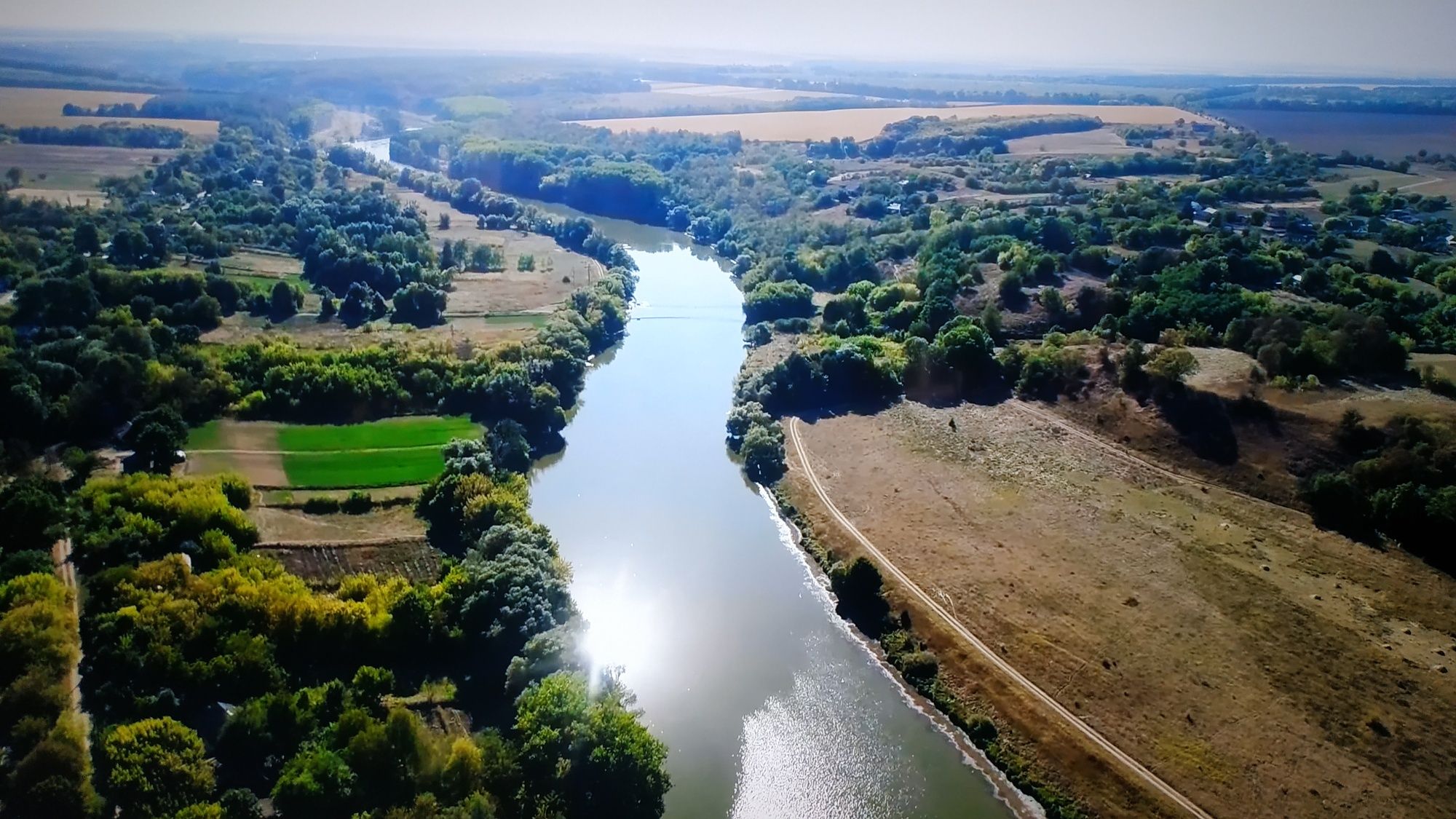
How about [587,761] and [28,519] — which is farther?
[28,519]

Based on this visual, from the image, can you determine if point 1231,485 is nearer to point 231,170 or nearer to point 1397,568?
point 1397,568

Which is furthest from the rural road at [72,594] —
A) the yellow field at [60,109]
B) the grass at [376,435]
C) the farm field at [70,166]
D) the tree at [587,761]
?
the yellow field at [60,109]

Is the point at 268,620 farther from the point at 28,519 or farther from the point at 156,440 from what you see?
the point at 156,440

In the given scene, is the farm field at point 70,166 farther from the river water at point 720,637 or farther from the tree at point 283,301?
the river water at point 720,637

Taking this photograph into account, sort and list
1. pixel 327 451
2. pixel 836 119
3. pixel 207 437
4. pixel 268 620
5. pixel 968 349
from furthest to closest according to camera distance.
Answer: pixel 836 119, pixel 968 349, pixel 207 437, pixel 327 451, pixel 268 620

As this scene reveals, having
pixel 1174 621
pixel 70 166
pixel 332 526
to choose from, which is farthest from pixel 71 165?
pixel 1174 621

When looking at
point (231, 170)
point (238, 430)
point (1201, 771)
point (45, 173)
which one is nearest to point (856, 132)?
point (231, 170)

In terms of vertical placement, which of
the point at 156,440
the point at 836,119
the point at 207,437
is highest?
the point at 836,119
